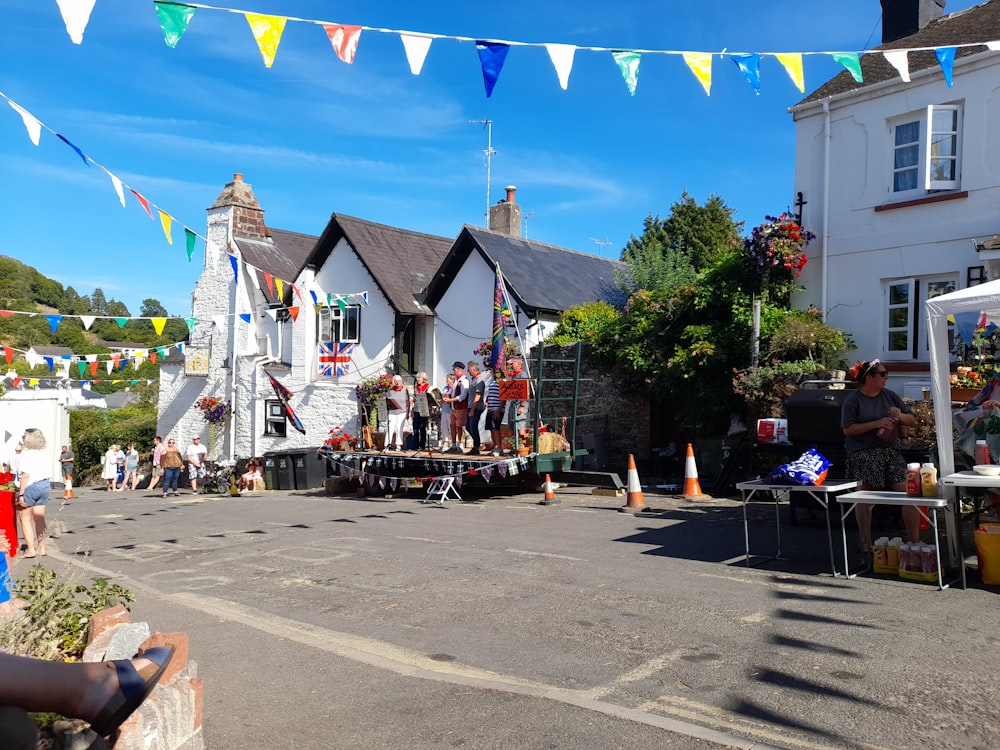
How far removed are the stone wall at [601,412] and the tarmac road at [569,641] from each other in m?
8.30

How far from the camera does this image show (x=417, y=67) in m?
7.99

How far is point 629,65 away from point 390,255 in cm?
1746

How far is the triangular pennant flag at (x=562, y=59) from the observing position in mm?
8088

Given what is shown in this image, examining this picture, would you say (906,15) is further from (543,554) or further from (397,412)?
(543,554)

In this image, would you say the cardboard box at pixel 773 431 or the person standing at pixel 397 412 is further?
the person standing at pixel 397 412

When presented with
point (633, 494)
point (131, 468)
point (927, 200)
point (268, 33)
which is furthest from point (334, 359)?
point (268, 33)

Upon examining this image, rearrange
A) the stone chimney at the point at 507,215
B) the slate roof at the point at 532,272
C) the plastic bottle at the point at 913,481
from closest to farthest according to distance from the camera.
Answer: the plastic bottle at the point at 913,481 < the slate roof at the point at 532,272 < the stone chimney at the point at 507,215

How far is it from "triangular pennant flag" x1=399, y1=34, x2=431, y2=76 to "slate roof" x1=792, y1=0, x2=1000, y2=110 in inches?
376

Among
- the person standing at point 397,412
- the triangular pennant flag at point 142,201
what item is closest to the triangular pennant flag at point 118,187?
the triangular pennant flag at point 142,201

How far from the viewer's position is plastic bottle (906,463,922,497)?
6.80 m

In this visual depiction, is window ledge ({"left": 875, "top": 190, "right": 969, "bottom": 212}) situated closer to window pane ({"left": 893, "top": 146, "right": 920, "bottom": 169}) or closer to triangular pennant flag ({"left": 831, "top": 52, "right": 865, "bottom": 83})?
window pane ({"left": 893, "top": 146, "right": 920, "bottom": 169})

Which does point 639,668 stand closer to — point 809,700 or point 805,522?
point 809,700

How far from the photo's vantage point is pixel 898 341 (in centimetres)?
1414

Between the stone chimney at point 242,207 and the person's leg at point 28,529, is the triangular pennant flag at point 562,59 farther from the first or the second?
the stone chimney at point 242,207
